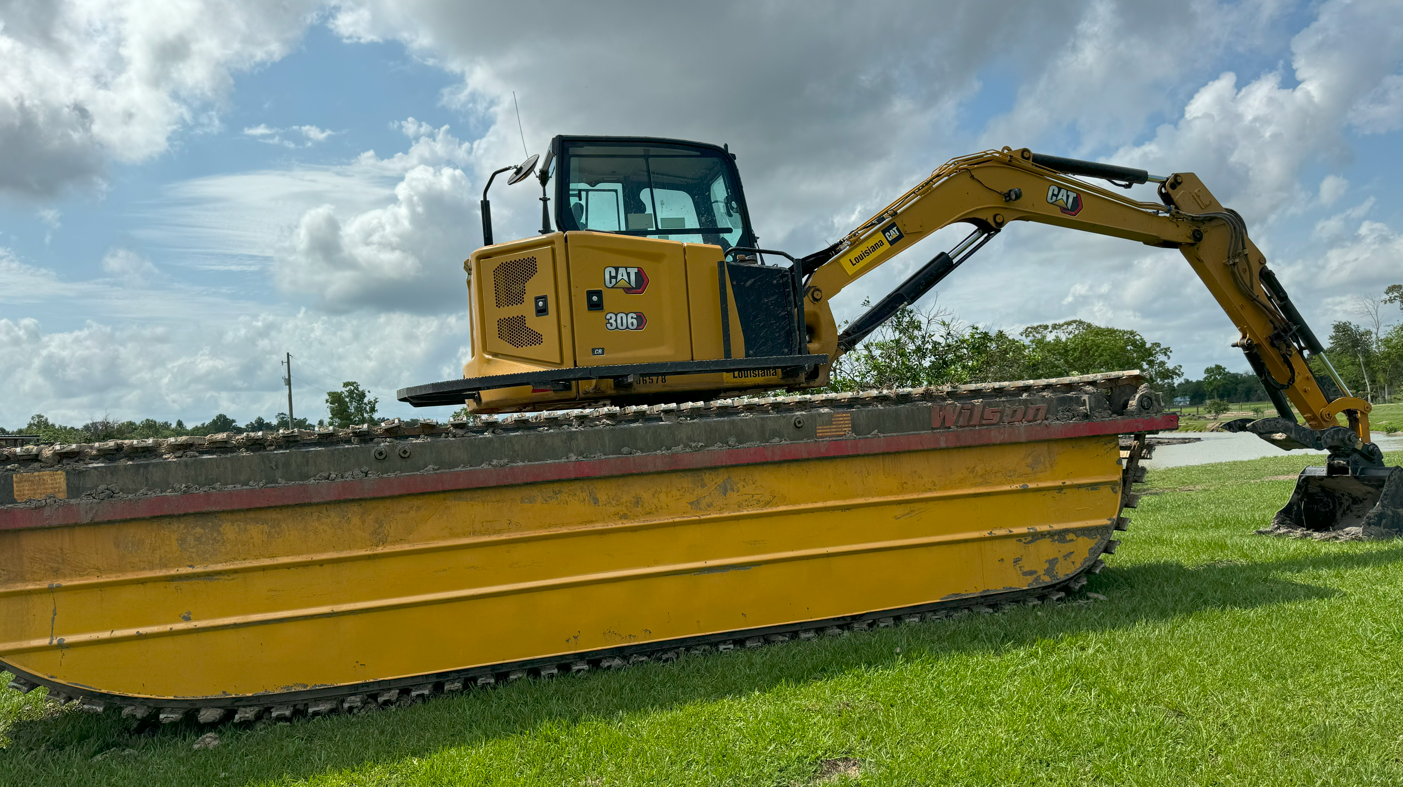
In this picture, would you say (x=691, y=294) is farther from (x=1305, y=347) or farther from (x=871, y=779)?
(x=1305, y=347)

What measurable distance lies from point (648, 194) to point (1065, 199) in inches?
160

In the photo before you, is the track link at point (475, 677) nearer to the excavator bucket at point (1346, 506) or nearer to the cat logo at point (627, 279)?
the cat logo at point (627, 279)

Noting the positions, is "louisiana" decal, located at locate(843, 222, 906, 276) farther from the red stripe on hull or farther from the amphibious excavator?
the red stripe on hull

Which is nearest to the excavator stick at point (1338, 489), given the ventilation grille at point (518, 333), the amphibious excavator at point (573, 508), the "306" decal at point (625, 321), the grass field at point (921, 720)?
the grass field at point (921, 720)

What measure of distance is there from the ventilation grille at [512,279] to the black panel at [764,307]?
1.44 metres

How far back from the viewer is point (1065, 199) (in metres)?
7.99

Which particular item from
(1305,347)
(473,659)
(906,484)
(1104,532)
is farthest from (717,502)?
(1305,347)

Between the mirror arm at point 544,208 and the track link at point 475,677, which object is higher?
the mirror arm at point 544,208

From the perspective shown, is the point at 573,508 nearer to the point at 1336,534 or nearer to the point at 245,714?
the point at 245,714

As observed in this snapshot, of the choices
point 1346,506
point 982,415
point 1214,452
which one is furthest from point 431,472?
point 1214,452

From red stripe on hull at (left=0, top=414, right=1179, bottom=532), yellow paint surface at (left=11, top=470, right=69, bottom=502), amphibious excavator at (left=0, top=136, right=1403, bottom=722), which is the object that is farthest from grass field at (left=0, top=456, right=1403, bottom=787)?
yellow paint surface at (left=11, top=470, right=69, bottom=502)

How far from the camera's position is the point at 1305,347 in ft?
27.9

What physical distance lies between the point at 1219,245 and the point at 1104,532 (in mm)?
4362

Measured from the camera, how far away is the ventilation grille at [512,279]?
5.89m
